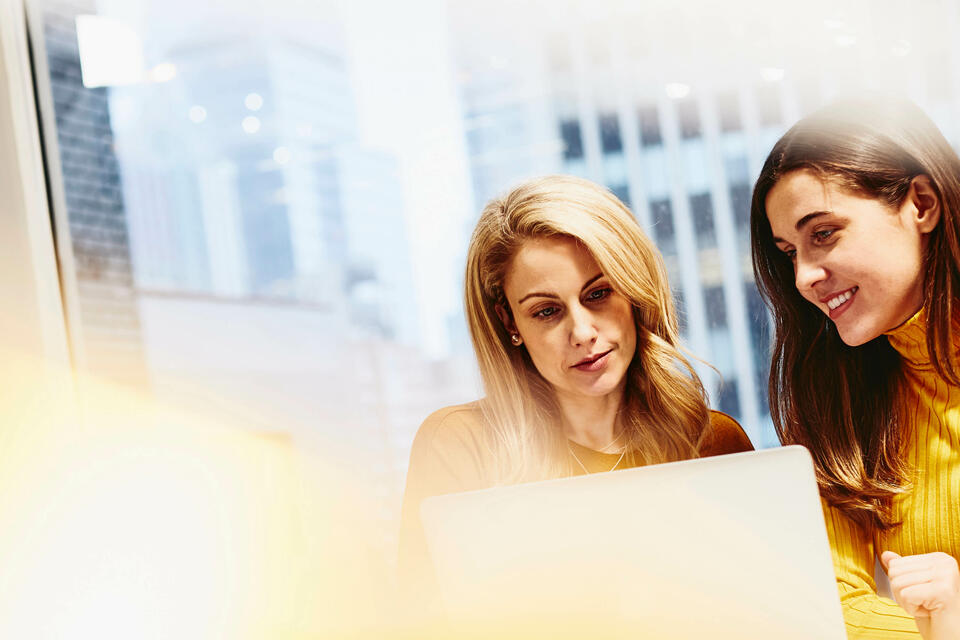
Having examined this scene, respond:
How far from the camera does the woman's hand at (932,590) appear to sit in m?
1.40

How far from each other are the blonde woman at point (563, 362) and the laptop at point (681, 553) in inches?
23.4

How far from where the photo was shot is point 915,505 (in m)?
1.63

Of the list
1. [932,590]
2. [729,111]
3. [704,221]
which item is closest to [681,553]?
[932,590]

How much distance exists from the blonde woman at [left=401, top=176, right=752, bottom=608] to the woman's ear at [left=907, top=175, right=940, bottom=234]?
472 millimetres

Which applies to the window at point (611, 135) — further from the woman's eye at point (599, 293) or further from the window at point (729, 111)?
the woman's eye at point (599, 293)

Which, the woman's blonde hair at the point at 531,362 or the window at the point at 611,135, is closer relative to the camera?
the woman's blonde hair at the point at 531,362

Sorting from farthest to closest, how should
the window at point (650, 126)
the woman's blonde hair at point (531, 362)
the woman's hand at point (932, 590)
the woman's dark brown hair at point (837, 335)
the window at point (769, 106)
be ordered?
the window at point (650, 126) → the window at point (769, 106) → the woman's blonde hair at point (531, 362) → the woman's dark brown hair at point (837, 335) → the woman's hand at point (932, 590)

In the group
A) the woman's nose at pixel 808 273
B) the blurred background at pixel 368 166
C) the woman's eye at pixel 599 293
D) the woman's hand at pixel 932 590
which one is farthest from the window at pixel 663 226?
the woman's hand at pixel 932 590

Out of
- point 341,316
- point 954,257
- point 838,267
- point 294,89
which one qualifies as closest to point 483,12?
point 294,89

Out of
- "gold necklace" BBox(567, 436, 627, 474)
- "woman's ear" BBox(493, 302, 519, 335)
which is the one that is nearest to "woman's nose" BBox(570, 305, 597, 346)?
"woman's ear" BBox(493, 302, 519, 335)

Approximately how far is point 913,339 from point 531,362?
715mm

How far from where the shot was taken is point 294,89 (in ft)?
7.57

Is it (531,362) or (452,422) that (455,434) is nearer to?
(452,422)

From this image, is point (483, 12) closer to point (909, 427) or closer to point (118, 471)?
point (909, 427)
